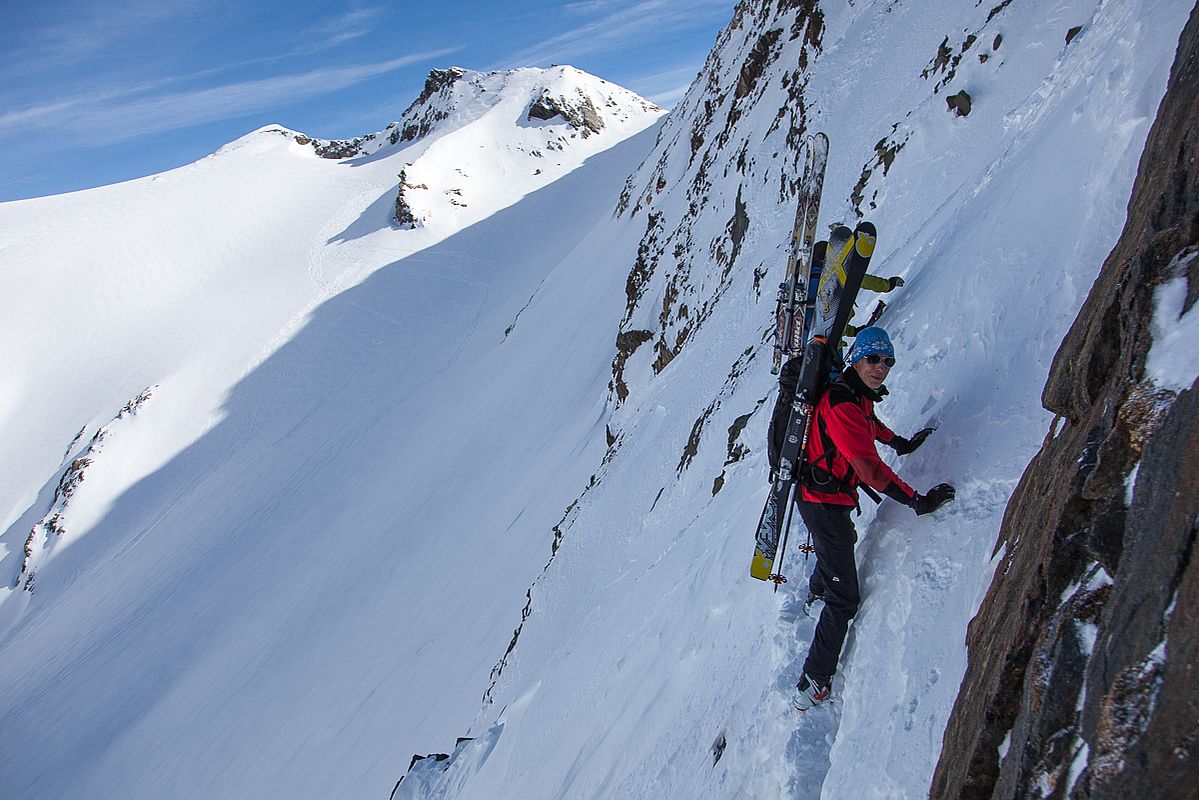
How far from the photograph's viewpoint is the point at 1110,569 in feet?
7.66

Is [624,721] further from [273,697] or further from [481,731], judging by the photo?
[273,697]

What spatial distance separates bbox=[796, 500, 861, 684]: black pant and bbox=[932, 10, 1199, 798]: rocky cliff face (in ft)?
2.77

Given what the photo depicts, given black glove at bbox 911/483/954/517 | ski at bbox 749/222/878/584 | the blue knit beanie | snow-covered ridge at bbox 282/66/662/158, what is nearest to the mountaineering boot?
ski at bbox 749/222/878/584

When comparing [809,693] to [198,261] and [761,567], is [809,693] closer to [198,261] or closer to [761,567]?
[761,567]

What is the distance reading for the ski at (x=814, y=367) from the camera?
427cm

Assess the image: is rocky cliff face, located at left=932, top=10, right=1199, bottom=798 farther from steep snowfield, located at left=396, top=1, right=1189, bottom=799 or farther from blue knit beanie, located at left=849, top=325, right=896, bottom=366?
blue knit beanie, located at left=849, top=325, right=896, bottom=366

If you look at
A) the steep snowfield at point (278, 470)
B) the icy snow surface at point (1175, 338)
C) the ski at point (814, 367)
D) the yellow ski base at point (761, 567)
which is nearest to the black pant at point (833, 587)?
the ski at point (814, 367)

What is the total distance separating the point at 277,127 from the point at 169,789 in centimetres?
10821

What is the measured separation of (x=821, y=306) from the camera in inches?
245

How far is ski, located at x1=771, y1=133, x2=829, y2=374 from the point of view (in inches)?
260

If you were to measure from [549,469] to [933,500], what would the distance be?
672 inches

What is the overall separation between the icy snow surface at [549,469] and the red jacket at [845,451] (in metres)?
0.54

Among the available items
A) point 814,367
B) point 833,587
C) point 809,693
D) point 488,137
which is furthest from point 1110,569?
point 488,137

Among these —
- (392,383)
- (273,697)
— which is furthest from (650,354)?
(392,383)
